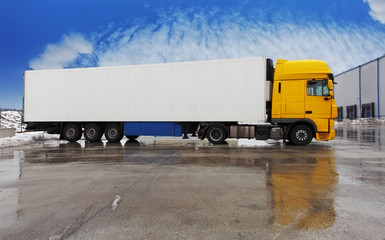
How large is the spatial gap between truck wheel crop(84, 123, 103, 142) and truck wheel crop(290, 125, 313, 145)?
401 inches

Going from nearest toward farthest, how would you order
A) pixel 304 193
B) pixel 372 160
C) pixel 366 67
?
1. pixel 304 193
2. pixel 372 160
3. pixel 366 67

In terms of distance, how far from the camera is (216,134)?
11.4 metres

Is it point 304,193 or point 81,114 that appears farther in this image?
point 81,114

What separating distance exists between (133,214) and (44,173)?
377 centimetres

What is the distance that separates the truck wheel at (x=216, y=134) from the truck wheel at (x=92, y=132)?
6218mm

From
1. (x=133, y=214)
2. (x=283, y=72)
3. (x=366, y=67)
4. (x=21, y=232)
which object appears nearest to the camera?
(x=21, y=232)

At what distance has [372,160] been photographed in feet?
22.7

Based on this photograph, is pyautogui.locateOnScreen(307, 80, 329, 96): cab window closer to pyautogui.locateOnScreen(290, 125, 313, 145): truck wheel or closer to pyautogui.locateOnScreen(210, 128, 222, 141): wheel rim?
pyautogui.locateOnScreen(290, 125, 313, 145): truck wheel

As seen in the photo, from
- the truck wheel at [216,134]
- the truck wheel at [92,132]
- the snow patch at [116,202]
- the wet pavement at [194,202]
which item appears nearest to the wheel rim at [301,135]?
the truck wheel at [216,134]

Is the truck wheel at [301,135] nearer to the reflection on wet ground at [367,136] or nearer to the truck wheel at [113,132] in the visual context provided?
the reflection on wet ground at [367,136]

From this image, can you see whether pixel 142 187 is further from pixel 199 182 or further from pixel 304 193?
pixel 304 193

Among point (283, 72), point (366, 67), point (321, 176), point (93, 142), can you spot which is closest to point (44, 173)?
point (321, 176)

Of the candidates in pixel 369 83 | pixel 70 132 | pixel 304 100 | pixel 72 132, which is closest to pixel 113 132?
pixel 72 132

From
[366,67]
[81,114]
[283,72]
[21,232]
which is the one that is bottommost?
[21,232]
